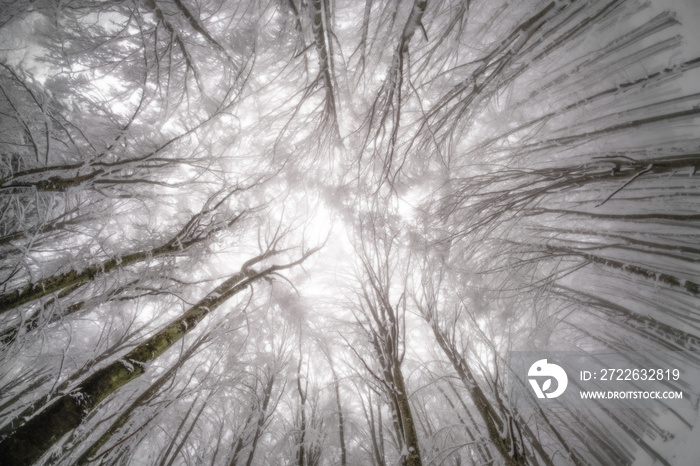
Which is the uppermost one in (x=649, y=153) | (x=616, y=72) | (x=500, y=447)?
(x=616, y=72)

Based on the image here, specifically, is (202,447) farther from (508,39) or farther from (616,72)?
(616,72)

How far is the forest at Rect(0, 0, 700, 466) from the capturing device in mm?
2686

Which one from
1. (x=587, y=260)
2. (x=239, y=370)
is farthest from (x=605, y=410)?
(x=239, y=370)

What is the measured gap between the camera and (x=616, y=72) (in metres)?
3.46

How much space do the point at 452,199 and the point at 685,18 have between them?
3.17 meters
